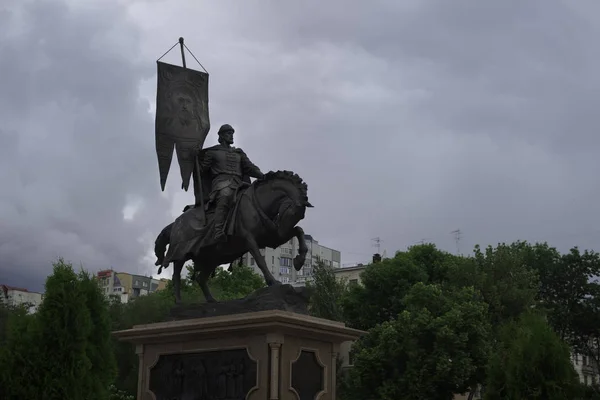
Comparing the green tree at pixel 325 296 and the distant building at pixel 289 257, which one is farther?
the distant building at pixel 289 257

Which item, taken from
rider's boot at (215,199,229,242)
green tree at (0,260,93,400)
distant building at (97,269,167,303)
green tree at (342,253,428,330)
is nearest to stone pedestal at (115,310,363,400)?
Result: rider's boot at (215,199,229,242)

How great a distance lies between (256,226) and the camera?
45.6 ft

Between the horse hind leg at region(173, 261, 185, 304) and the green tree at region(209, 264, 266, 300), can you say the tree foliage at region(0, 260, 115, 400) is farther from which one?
the green tree at region(209, 264, 266, 300)

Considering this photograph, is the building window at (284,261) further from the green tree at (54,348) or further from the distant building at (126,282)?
the green tree at (54,348)

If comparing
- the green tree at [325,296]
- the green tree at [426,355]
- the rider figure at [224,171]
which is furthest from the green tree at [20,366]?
the green tree at [325,296]

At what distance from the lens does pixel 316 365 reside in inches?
525

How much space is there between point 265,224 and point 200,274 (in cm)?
244

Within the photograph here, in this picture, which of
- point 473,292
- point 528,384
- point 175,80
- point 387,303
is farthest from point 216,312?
point 387,303

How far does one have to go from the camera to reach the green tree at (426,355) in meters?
30.4

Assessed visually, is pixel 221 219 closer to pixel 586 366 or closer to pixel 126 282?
pixel 586 366

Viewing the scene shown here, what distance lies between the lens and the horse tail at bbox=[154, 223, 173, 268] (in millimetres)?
15641

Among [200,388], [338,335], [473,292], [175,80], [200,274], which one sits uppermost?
[175,80]

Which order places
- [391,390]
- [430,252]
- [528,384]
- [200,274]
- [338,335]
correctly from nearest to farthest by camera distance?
1. [338,335]
2. [200,274]
3. [528,384]
4. [391,390]
5. [430,252]

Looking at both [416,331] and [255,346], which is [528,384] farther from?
[416,331]
